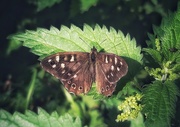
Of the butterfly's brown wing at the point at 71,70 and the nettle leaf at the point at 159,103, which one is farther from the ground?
the butterfly's brown wing at the point at 71,70

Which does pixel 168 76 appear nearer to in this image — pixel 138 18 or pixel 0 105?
pixel 138 18

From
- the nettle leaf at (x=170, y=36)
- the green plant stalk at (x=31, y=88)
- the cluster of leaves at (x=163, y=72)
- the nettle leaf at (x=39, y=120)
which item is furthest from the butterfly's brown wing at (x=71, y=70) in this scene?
the green plant stalk at (x=31, y=88)

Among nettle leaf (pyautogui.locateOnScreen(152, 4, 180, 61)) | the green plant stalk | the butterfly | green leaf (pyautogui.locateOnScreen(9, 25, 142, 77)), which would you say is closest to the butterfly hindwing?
the butterfly

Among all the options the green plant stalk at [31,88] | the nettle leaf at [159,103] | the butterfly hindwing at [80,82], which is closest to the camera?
the nettle leaf at [159,103]

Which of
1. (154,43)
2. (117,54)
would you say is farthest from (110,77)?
(154,43)

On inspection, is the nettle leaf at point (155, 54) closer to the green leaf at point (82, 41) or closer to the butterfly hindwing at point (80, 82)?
the green leaf at point (82, 41)

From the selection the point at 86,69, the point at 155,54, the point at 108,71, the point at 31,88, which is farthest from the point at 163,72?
the point at 31,88

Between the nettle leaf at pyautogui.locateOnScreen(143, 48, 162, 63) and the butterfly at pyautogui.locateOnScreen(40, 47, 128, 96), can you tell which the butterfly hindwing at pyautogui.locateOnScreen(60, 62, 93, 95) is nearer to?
the butterfly at pyautogui.locateOnScreen(40, 47, 128, 96)
